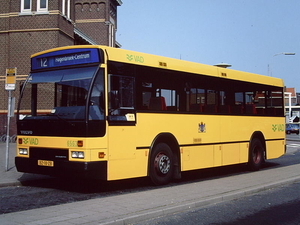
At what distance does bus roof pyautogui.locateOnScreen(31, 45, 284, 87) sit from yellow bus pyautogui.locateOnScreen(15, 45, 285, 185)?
0.03 metres

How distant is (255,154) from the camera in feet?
49.3

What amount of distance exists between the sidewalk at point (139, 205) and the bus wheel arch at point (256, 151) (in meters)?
3.20

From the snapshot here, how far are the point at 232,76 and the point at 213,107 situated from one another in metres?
1.58

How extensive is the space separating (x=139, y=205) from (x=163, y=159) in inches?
130

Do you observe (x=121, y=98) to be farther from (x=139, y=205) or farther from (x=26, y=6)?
(x=26, y=6)

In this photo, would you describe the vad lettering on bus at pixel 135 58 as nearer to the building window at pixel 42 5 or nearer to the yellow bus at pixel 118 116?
the yellow bus at pixel 118 116

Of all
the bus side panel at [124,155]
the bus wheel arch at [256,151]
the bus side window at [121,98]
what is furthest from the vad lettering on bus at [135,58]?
the bus wheel arch at [256,151]

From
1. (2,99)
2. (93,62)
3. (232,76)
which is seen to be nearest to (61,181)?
(93,62)

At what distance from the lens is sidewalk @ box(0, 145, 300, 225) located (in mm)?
6664

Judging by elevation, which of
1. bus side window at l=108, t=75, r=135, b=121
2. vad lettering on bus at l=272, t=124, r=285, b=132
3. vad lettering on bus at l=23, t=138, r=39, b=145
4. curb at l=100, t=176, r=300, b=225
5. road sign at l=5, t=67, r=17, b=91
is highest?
road sign at l=5, t=67, r=17, b=91

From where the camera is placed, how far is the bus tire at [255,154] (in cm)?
1466

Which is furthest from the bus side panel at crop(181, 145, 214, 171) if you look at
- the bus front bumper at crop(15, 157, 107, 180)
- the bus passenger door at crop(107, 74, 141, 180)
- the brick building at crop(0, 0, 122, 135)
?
the brick building at crop(0, 0, 122, 135)

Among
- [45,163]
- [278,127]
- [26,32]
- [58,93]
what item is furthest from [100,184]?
[26,32]

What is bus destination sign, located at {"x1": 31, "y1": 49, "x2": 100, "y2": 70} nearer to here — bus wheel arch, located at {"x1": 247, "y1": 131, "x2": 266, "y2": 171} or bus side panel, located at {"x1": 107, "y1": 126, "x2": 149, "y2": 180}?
bus side panel, located at {"x1": 107, "y1": 126, "x2": 149, "y2": 180}
